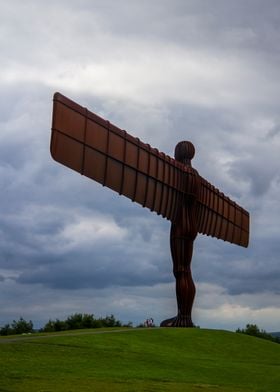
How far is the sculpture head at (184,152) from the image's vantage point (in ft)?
96.3

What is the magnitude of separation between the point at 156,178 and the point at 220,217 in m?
6.95

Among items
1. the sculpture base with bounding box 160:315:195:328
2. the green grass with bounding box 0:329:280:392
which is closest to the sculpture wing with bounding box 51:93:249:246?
the sculpture base with bounding box 160:315:195:328

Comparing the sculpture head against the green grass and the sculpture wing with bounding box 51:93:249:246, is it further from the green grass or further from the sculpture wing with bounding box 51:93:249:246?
the green grass

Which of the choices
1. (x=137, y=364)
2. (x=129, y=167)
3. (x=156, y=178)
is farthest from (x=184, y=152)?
(x=137, y=364)

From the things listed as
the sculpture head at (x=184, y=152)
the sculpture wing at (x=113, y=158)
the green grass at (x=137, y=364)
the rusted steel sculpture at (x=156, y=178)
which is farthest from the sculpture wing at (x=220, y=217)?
the green grass at (x=137, y=364)

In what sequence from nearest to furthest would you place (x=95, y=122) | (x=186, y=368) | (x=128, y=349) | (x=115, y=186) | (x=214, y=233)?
(x=186, y=368), (x=128, y=349), (x=95, y=122), (x=115, y=186), (x=214, y=233)

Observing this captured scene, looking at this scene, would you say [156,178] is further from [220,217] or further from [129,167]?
[220,217]

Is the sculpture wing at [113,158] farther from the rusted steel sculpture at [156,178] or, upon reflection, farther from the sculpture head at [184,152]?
the sculpture head at [184,152]

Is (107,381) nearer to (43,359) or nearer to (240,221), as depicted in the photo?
(43,359)

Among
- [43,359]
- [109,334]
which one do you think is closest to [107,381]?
[43,359]

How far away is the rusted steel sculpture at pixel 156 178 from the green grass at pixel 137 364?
154 inches

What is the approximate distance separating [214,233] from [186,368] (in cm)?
1475

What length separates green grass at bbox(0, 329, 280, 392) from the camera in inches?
548

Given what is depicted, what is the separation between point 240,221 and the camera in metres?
34.9
